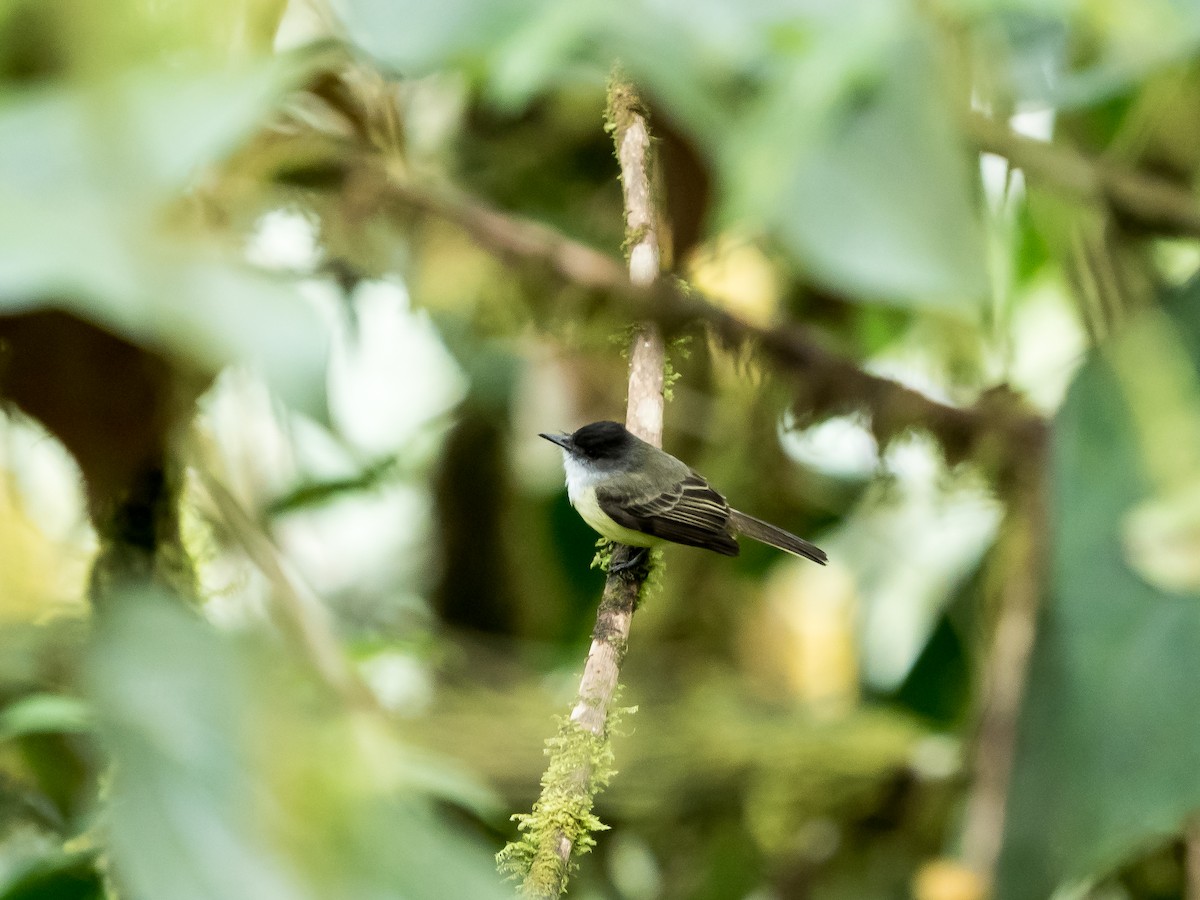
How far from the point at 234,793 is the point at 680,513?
72cm

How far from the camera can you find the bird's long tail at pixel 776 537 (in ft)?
4.85

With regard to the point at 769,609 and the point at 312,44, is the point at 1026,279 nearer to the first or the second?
the point at 769,609

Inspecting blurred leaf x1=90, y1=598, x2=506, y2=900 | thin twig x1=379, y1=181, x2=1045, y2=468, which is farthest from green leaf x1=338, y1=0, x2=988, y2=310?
blurred leaf x1=90, y1=598, x2=506, y2=900

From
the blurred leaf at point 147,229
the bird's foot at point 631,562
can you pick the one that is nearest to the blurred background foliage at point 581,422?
the blurred leaf at point 147,229

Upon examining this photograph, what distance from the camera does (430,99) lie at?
8.38 feet

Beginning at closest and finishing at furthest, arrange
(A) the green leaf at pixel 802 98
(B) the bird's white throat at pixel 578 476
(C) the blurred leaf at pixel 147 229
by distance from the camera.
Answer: (C) the blurred leaf at pixel 147 229 < (A) the green leaf at pixel 802 98 < (B) the bird's white throat at pixel 578 476

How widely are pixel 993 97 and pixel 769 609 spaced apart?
1282mm

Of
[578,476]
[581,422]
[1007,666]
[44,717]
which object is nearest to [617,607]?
[578,476]

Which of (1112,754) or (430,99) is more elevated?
(430,99)

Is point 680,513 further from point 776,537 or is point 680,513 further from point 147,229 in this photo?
point 147,229

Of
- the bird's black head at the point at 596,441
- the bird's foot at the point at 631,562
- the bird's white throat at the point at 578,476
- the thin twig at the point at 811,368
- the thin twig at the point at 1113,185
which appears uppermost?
the thin twig at the point at 1113,185

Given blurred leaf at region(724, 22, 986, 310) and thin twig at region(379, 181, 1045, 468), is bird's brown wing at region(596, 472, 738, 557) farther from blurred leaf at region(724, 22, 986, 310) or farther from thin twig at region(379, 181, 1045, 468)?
blurred leaf at region(724, 22, 986, 310)

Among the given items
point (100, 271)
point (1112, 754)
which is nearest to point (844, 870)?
point (1112, 754)

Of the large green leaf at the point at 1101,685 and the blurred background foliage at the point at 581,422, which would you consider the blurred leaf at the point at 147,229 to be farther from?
the large green leaf at the point at 1101,685
